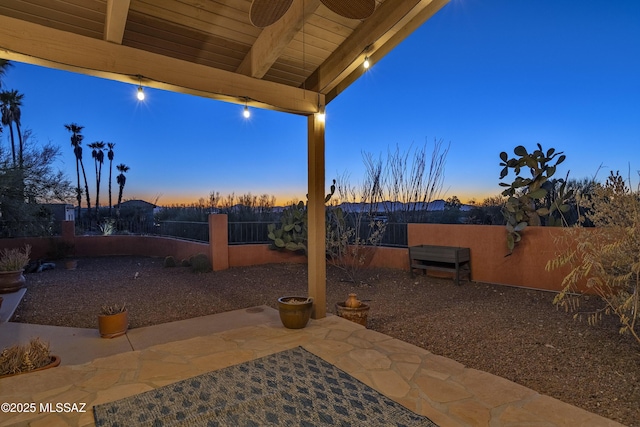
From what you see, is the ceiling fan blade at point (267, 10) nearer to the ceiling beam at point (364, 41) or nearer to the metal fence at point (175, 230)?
the ceiling beam at point (364, 41)

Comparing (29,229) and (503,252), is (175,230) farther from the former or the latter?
(503,252)

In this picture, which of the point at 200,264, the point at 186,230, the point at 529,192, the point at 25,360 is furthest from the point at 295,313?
the point at 186,230

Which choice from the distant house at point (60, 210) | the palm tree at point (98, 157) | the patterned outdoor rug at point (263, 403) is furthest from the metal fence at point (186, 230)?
the palm tree at point (98, 157)

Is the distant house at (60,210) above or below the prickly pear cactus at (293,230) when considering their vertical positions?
above

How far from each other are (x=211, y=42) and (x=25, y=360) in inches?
120

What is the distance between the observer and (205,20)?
2867mm

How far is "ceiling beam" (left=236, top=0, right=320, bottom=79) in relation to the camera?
264 cm

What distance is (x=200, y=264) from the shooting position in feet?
23.1

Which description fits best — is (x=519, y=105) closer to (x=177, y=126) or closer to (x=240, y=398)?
(x=240, y=398)

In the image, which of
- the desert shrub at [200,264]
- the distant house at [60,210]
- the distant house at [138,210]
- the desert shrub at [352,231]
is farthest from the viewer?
the distant house at [138,210]

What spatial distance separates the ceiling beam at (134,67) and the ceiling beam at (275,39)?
0.67 ft

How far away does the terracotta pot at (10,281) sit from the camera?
5141mm

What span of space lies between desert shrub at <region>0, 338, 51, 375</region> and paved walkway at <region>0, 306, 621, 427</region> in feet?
0.47

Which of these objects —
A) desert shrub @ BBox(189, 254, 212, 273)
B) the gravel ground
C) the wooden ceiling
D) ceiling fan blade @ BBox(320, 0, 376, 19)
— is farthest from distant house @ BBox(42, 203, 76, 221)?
ceiling fan blade @ BBox(320, 0, 376, 19)
